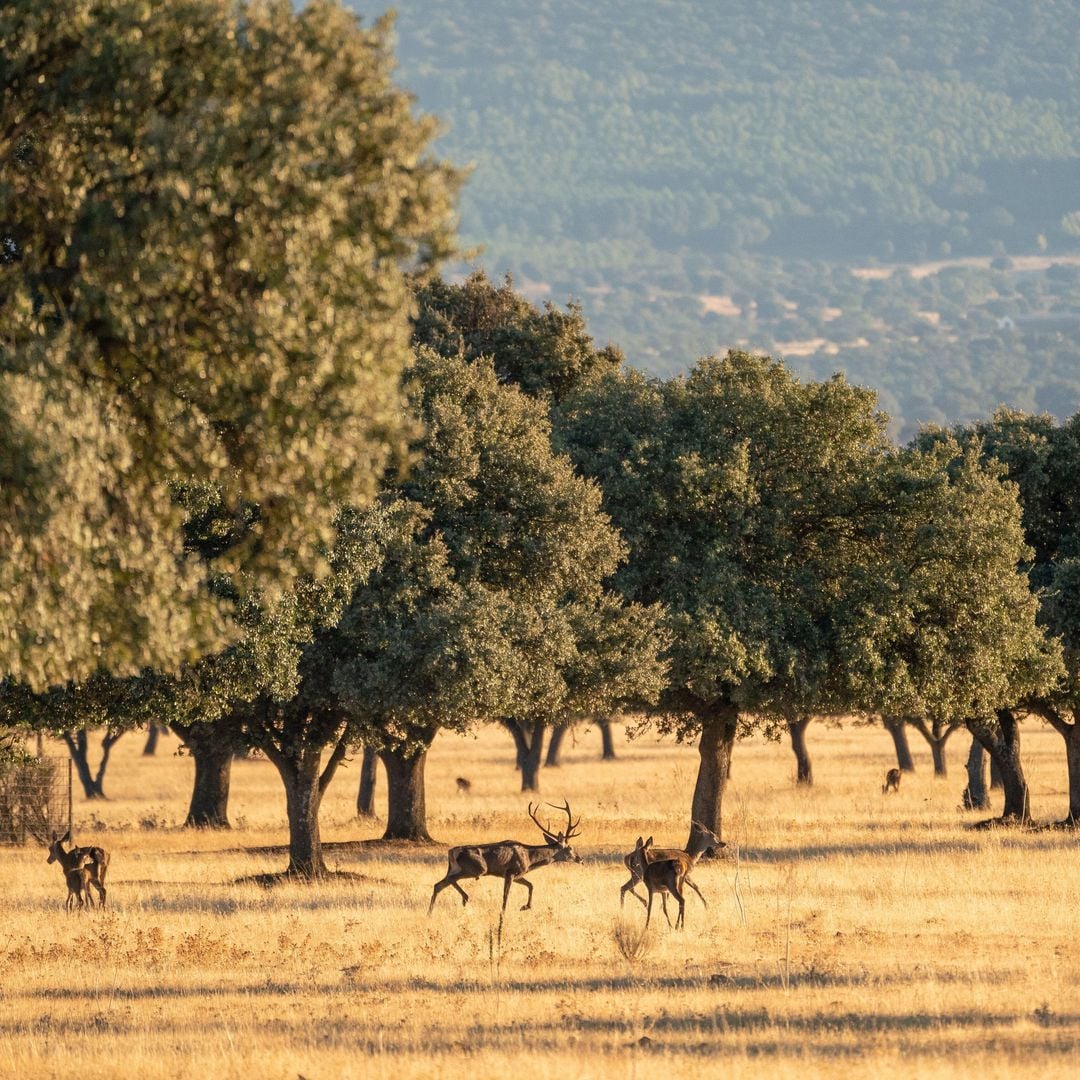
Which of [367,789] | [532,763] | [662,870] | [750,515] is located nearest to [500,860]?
[662,870]

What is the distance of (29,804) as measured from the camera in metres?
45.9

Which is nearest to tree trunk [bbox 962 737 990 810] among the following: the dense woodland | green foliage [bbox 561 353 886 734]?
the dense woodland

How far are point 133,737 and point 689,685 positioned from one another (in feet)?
274

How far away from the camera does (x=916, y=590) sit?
117 feet

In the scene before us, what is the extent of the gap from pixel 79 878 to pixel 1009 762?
25813 mm

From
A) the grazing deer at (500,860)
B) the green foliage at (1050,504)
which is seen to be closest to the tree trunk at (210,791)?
the green foliage at (1050,504)

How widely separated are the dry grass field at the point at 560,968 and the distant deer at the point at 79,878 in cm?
45

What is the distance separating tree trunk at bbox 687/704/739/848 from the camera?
39.2m

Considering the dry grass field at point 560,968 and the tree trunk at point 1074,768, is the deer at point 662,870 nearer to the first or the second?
the dry grass field at point 560,968

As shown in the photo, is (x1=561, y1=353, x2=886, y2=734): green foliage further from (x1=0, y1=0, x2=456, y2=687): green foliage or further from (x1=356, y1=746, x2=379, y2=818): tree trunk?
(x1=0, y1=0, x2=456, y2=687): green foliage

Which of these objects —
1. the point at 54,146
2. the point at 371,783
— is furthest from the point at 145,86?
the point at 371,783

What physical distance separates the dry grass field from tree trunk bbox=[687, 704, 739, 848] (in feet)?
4.56

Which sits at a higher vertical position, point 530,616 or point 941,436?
point 941,436

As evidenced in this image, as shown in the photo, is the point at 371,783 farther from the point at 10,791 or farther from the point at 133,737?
the point at 133,737
